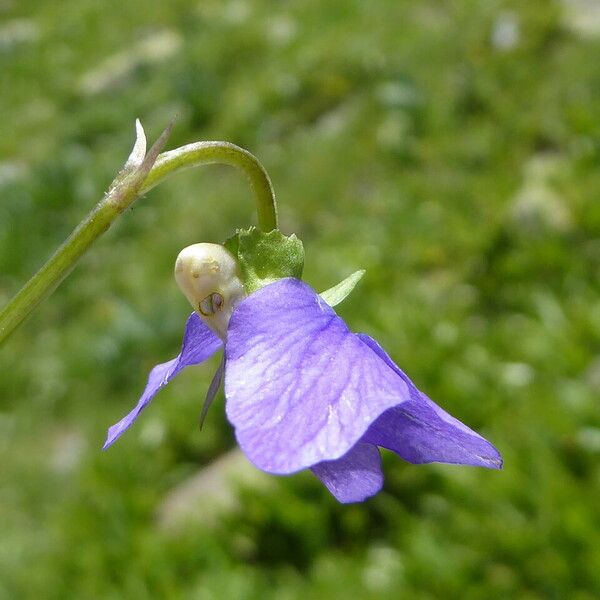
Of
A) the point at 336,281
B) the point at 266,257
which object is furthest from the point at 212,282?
the point at 336,281

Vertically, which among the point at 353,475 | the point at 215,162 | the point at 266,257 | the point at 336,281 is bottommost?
the point at 336,281

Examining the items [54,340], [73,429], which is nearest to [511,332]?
[73,429]

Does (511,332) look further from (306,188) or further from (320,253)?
(306,188)

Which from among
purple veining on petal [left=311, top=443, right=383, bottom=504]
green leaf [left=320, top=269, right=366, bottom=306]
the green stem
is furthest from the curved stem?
purple veining on petal [left=311, top=443, right=383, bottom=504]

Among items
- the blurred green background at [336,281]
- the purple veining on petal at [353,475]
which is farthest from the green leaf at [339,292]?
the blurred green background at [336,281]

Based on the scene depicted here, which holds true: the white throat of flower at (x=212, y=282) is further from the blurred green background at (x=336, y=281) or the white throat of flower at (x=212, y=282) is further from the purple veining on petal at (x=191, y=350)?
the blurred green background at (x=336, y=281)

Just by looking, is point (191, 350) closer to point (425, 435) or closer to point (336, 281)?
point (425, 435)
